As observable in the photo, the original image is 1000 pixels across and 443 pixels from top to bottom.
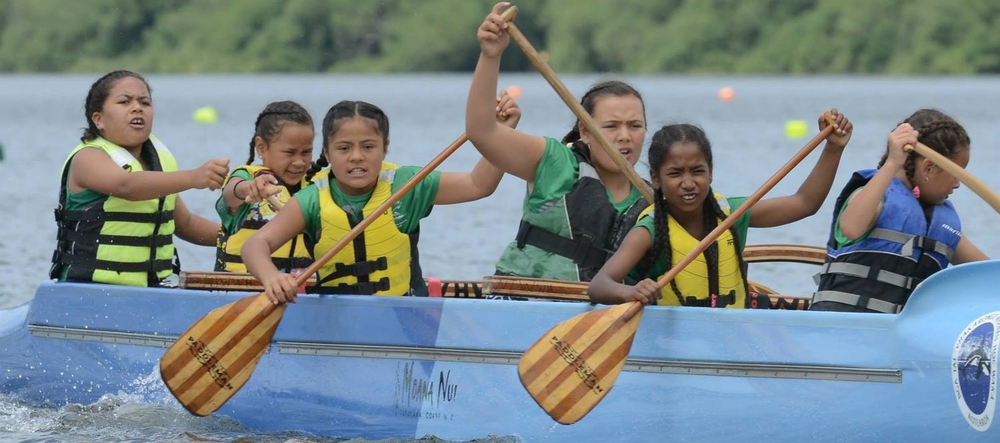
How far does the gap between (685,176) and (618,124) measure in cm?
49

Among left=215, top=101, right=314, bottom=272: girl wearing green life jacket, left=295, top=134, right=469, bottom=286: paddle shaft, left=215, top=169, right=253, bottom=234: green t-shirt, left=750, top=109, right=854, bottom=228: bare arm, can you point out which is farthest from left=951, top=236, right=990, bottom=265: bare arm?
left=215, top=169, right=253, bottom=234: green t-shirt

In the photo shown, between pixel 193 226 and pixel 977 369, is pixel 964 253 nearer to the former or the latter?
pixel 977 369

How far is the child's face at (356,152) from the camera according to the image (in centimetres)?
521

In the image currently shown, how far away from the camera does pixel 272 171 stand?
6.19m

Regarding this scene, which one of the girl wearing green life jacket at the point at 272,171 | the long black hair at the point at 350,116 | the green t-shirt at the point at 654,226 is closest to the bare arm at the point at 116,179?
the girl wearing green life jacket at the point at 272,171

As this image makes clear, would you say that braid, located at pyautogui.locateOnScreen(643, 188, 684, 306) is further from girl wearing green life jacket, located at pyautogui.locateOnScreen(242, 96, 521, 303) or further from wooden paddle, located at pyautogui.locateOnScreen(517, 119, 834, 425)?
girl wearing green life jacket, located at pyautogui.locateOnScreen(242, 96, 521, 303)

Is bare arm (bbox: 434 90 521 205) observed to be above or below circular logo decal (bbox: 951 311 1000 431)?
above

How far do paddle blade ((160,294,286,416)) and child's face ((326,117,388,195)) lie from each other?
517 mm

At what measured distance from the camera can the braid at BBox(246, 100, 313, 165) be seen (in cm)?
610

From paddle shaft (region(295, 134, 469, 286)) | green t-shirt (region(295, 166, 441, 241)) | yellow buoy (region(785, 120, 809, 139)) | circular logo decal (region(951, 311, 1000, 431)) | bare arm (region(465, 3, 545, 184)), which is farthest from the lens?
yellow buoy (region(785, 120, 809, 139))

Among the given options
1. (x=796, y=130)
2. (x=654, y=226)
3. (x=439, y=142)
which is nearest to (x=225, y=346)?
(x=654, y=226)

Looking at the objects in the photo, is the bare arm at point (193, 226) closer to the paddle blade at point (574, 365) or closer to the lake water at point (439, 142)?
the lake water at point (439, 142)

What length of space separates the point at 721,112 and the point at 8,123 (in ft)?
56.3

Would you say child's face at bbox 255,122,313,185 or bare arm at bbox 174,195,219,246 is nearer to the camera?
child's face at bbox 255,122,313,185
